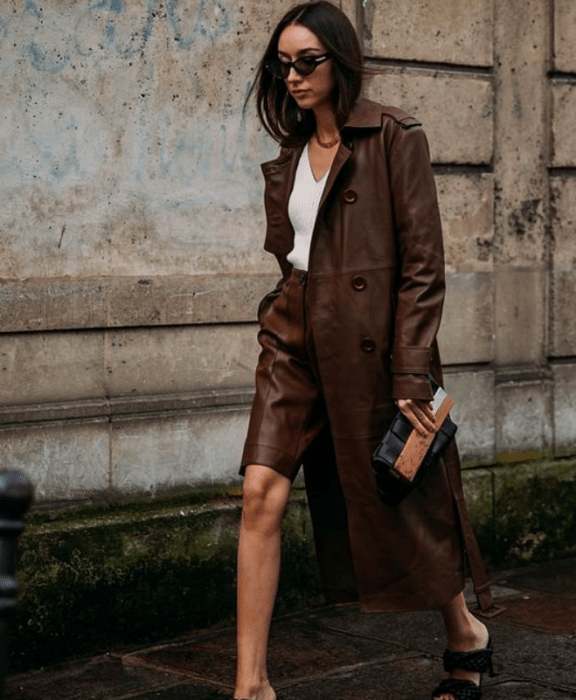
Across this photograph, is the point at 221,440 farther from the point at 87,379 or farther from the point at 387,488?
the point at 387,488

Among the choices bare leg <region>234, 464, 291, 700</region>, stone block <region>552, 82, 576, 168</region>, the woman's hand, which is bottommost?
bare leg <region>234, 464, 291, 700</region>

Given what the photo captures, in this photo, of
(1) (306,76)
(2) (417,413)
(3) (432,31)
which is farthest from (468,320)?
(1) (306,76)

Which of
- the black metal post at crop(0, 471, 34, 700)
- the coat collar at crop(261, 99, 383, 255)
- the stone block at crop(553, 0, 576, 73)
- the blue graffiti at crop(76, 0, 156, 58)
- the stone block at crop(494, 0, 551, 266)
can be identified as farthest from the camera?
the stone block at crop(553, 0, 576, 73)

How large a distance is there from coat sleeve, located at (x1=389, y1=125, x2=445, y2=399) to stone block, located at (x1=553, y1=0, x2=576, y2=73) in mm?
2858

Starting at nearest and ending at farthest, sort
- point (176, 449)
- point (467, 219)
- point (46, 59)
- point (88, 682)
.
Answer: point (88, 682)
point (46, 59)
point (176, 449)
point (467, 219)

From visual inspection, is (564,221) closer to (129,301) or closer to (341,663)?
(129,301)

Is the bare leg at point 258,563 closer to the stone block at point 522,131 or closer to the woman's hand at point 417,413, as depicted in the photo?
the woman's hand at point 417,413

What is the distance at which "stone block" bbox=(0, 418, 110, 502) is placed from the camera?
18.2 ft

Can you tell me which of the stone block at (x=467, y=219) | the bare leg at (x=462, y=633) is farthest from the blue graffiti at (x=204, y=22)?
the bare leg at (x=462, y=633)

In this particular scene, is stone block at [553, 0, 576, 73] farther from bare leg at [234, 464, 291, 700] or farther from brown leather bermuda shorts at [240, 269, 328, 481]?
bare leg at [234, 464, 291, 700]

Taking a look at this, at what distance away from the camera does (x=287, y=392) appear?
4574mm

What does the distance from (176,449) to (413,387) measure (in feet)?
5.72

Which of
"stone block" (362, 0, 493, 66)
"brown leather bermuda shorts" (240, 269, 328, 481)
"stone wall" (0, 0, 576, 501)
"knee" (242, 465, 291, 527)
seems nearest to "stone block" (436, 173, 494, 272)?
"stone wall" (0, 0, 576, 501)

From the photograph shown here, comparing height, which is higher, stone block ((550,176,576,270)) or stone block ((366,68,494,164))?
stone block ((366,68,494,164))
